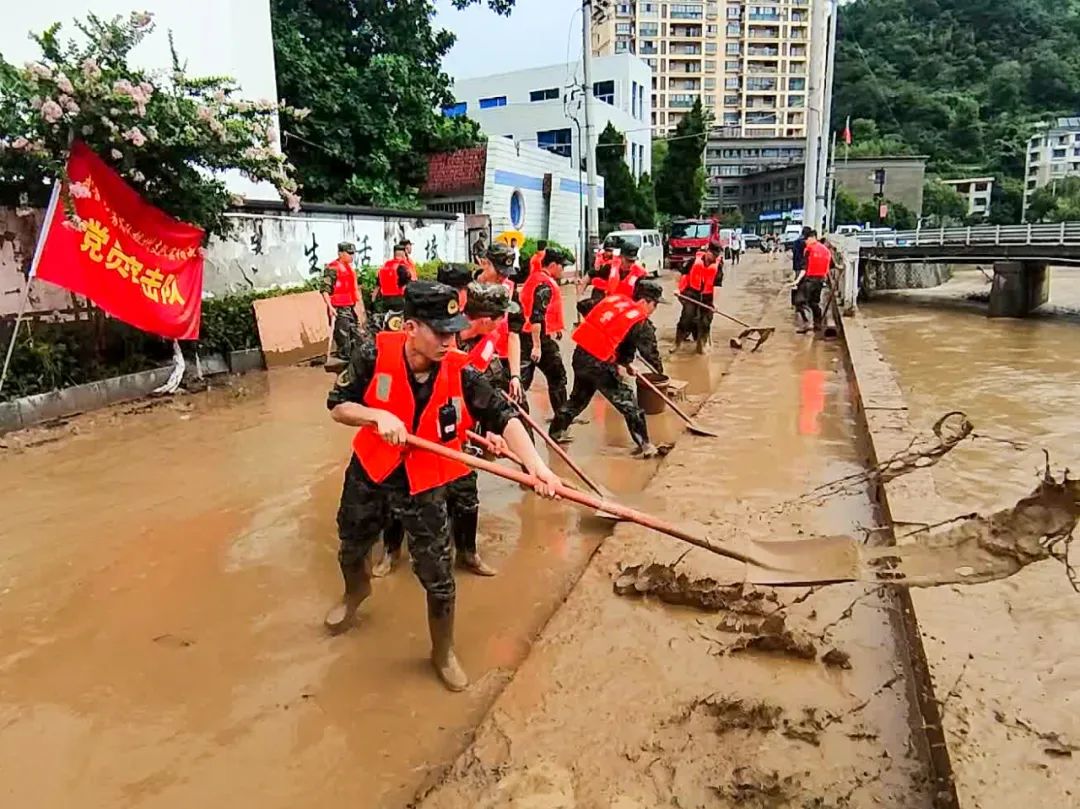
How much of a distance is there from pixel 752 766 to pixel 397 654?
1.59 m

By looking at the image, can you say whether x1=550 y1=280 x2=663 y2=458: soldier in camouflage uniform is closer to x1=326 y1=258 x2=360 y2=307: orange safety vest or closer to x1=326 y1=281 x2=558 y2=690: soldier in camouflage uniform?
x1=326 y1=281 x2=558 y2=690: soldier in camouflage uniform

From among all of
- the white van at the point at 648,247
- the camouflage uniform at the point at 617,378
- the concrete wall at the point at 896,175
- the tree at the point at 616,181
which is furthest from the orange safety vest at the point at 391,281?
the concrete wall at the point at 896,175

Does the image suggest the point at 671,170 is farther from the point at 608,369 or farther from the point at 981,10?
the point at 981,10

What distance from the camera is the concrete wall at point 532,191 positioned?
22.9m

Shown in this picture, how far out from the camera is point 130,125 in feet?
25.6

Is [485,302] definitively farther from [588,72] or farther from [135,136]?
[588,72]

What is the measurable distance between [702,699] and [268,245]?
1085cm

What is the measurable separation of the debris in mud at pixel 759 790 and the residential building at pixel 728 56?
96.7 m

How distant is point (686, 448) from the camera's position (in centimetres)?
655

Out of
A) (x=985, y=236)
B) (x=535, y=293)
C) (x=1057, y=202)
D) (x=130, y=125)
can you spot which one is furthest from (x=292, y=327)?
(x=1057, y=202)

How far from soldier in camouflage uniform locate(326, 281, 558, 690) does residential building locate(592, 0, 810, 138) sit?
9575 centimetres

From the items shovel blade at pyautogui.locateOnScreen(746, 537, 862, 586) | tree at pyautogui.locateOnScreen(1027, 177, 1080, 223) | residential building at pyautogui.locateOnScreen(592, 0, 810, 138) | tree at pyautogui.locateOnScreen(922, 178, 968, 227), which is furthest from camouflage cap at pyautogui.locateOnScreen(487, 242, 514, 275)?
residential building at pyautogui.locateOnScreen(592, 0, 810, 138)

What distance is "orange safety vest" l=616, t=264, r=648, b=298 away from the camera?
23.5 feet

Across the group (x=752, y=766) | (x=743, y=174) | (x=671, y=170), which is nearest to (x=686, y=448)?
(x=752, y=766)
